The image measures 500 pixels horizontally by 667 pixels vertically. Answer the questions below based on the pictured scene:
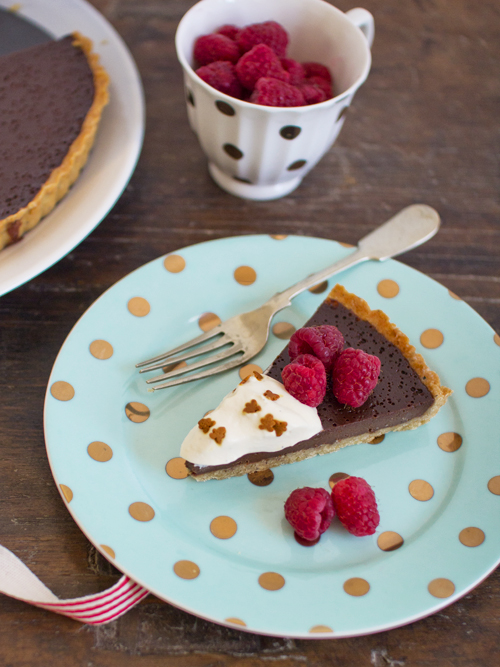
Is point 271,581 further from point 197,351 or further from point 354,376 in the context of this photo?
point 197,351

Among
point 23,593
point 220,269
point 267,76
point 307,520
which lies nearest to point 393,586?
point 307,520

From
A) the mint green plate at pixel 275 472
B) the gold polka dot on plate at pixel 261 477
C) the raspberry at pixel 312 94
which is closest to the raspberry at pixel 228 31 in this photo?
the raspberry at pixel 312 94

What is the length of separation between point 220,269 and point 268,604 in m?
0.90

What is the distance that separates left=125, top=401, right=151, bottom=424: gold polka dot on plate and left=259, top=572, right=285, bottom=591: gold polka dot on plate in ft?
1.52

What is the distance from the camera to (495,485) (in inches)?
51.6

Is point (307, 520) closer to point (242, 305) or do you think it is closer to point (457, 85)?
point (242, 305)

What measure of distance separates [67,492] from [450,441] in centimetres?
91

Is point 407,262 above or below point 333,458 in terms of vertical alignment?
above


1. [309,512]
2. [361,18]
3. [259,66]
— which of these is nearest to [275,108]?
[259,66]

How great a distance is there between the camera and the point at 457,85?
2.38 m

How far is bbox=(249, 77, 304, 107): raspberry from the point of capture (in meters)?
1.57

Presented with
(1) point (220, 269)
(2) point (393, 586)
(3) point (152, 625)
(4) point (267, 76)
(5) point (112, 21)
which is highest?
(4) point (267, 76)

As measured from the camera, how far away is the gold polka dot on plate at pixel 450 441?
141cm

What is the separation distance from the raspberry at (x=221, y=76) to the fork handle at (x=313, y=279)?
0.58m
